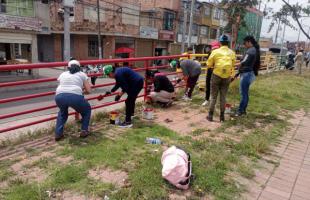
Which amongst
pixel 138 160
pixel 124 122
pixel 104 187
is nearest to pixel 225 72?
pixel 124 122

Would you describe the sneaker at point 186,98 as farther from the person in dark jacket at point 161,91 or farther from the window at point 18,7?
the window at point 18,7

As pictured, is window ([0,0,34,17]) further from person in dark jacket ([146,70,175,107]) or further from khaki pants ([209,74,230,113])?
khaki pants ([209,74,230,113])

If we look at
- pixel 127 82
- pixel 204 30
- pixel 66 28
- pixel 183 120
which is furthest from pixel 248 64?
pixel 204 30

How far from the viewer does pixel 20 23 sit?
1894 centimetres

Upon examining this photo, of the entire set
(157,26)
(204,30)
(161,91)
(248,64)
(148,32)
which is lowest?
(161,91)

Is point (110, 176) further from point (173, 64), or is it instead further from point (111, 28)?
point (111, 28)

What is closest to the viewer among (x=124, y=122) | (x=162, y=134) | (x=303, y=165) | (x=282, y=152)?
(x=303, y=165)

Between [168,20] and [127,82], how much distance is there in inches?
1234

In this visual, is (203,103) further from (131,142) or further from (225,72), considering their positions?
(131,142)

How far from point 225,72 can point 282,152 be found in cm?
171

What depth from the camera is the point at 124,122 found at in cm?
515

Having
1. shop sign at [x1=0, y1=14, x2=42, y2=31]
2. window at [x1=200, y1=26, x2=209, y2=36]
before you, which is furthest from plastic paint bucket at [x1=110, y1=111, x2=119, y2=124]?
window at [x1=200, y1=26, x2=209, y2=36]

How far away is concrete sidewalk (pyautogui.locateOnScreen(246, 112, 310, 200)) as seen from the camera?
312 cm

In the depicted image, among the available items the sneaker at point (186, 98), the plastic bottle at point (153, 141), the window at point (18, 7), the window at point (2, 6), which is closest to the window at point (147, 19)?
the window at point (18, 7)
